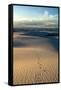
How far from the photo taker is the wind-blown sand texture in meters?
2.24

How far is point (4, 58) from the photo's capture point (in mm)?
2227

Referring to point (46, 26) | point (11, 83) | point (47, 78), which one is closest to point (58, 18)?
point (46, 26)

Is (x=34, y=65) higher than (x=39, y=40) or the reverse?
the reverse

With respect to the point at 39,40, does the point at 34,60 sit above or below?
below

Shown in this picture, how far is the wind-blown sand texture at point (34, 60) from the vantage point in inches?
88.1

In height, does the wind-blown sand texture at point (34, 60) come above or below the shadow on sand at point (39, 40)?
below

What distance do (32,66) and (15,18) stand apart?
44cm

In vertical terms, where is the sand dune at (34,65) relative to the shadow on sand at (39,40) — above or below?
below

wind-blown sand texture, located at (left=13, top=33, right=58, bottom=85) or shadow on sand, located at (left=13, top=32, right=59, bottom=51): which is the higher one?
shadow on sand, located at (left=13, top=32, right=59, bottom=51)

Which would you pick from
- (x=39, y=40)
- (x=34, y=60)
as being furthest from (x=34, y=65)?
(x=39, y=40)

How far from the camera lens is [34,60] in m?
2.29

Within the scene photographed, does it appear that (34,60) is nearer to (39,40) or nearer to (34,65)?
(34,65)
